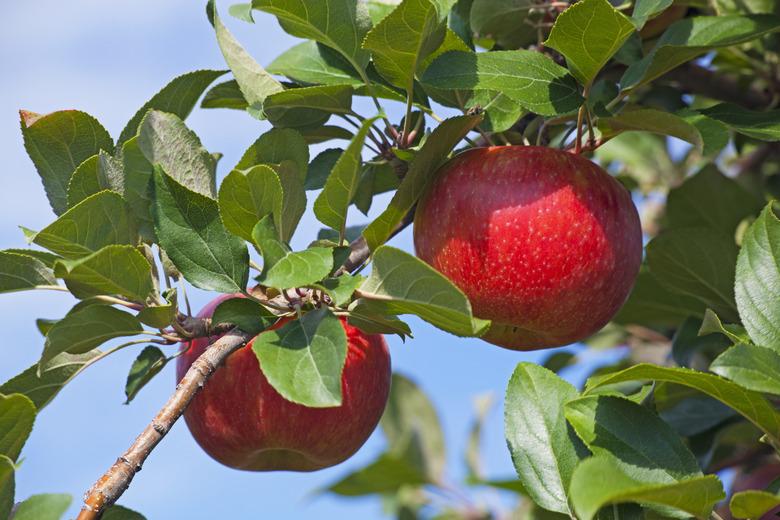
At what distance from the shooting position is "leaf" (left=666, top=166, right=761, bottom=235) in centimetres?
224

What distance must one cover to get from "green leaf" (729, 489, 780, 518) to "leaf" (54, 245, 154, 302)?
0.73 metres

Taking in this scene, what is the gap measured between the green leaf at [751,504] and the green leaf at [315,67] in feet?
2.44

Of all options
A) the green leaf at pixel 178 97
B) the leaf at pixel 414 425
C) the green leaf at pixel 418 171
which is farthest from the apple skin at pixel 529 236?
the leaf at pixel 414 425

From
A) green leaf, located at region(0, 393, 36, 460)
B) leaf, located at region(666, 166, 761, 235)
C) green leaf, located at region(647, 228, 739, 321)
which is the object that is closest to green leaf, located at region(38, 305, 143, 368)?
green leaf, located at region(0, 393, 36, 460)

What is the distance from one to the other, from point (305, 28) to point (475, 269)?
40cm

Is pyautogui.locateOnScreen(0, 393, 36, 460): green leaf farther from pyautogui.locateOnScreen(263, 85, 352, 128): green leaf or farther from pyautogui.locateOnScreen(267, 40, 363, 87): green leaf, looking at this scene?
pyautogui.locateOnScreen(267, 40, 363, 87): green leaf

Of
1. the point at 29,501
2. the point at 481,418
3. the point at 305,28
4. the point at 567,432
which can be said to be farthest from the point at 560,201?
the point at 481,418

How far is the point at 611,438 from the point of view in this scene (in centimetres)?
120

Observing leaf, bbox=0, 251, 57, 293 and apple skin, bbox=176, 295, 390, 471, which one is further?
apple skin, bbox=176, 295, 390, 471

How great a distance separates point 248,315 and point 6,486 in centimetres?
34

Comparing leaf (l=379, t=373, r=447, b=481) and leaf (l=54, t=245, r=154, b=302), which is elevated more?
leaf (l=54, t=245, r=154, b=302)

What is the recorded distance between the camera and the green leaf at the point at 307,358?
1.09 metres

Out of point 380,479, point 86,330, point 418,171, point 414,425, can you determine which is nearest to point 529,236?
point 418,171

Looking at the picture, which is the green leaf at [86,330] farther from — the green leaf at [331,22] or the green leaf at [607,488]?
the green leaf at [607,488]
